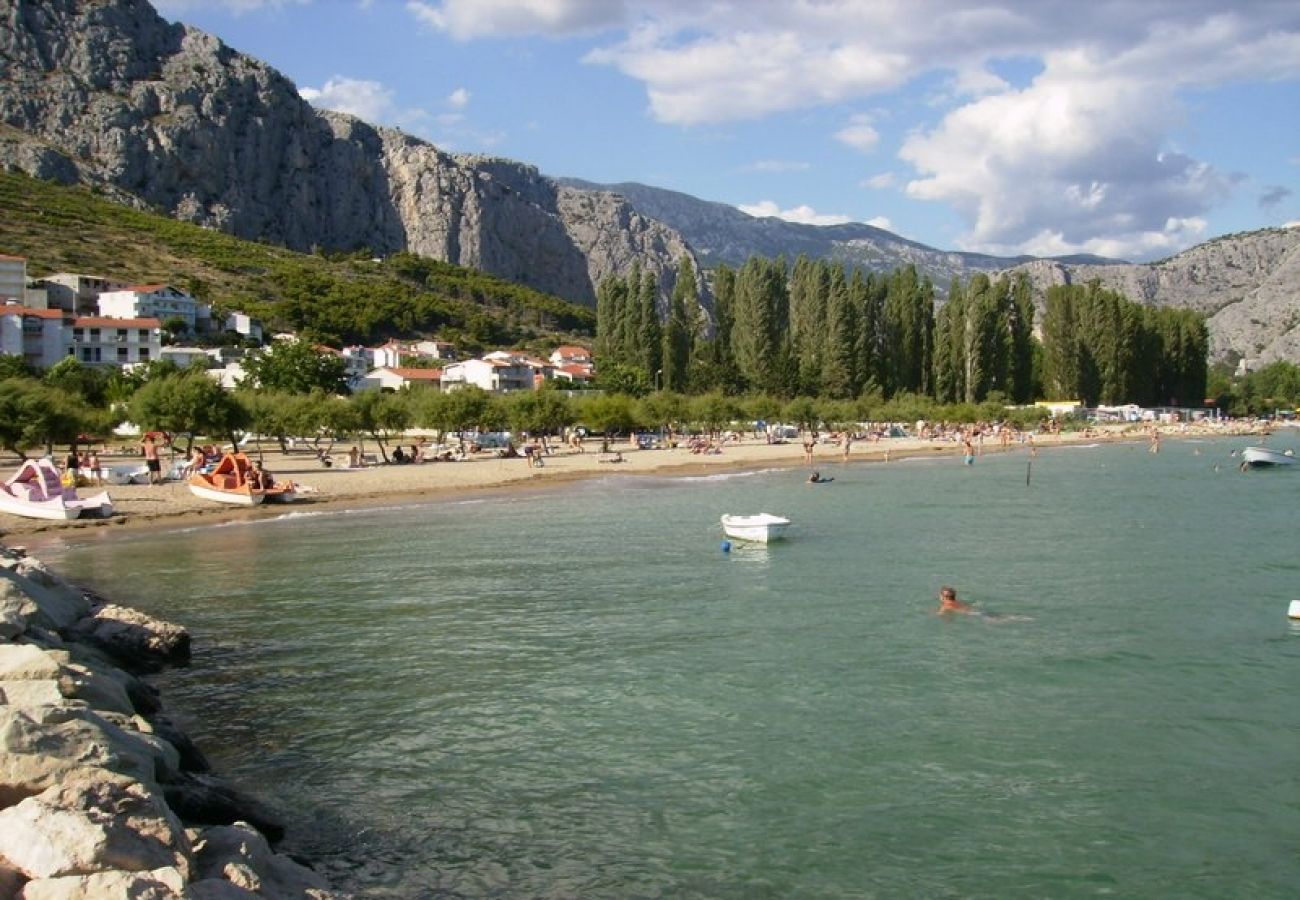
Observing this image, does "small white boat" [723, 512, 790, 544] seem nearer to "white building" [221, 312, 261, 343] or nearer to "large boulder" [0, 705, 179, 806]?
"large boulder" [0, 705, 179, 806]

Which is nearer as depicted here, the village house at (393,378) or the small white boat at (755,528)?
the small white boat at (755,528)

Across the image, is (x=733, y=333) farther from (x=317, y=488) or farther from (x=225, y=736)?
(x=225, y=736)

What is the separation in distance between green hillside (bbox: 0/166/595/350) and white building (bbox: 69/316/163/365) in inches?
894

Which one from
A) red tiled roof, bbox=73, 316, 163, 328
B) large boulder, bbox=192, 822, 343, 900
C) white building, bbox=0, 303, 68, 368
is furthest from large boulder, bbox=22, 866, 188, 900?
red tiled roof, bbox=73, 316, 163, 328

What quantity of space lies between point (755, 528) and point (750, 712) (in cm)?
1605

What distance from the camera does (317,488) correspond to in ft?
149

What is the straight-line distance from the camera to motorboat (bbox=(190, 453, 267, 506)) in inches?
1555

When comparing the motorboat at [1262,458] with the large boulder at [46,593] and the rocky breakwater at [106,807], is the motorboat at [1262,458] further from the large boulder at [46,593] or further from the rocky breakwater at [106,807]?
the rocky breakwater at [106,807]

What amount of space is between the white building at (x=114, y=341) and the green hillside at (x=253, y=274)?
894 inches

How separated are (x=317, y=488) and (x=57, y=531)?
13319 mm

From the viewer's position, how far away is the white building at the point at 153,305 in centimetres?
10819

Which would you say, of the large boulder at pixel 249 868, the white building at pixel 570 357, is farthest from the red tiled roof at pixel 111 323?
the large boulder at pixel 249 868

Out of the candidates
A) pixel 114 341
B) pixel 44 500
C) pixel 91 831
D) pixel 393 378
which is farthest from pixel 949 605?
pixel 114 341

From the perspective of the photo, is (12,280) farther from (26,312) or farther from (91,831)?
(91,831)
